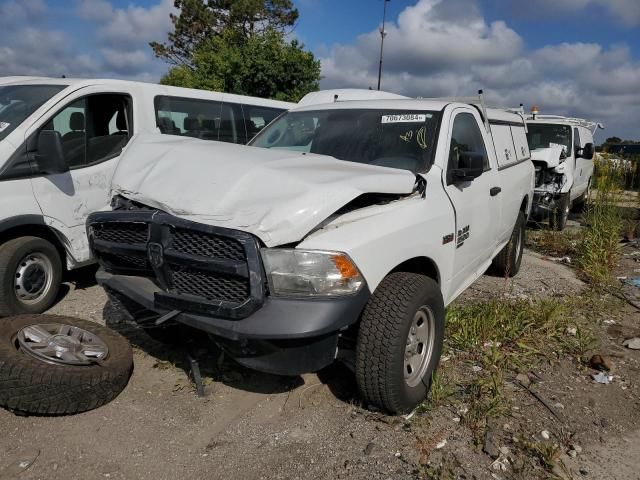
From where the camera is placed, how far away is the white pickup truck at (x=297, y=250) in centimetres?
246

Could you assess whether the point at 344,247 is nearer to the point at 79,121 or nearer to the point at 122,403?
the point at 122,403

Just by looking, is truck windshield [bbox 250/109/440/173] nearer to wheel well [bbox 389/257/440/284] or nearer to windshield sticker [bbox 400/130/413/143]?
windshield sticker [bbox 400/130/413/143]

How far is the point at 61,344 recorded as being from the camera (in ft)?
10.6

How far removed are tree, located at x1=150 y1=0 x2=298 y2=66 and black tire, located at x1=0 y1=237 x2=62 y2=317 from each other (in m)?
24.6

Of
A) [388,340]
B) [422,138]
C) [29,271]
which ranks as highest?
[422,138]

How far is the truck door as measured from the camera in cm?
368

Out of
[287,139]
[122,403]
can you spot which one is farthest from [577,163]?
[122,403]

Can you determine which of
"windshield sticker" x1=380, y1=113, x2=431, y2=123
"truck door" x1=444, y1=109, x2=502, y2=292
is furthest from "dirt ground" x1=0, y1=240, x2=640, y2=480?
"windshield sticker" x1=380, y1=113, x2=431, y2=123

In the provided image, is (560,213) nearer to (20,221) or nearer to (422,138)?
(422,138)

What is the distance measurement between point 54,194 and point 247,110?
3.16 m

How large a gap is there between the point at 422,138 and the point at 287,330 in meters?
1.97

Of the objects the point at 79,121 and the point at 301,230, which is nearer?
the point at 301,230

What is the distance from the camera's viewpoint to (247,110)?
7074 millimetres

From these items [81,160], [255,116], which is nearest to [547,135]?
[255,116]
